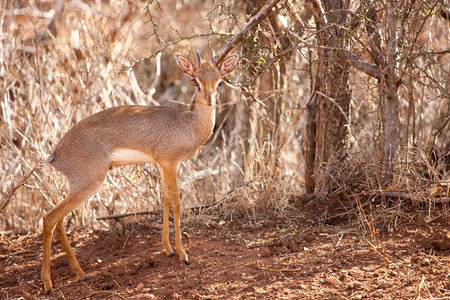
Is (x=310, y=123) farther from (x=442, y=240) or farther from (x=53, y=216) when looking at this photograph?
(x=53, y=216)

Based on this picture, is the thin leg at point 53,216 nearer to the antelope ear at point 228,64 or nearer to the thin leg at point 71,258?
the thin leg at point 71,258

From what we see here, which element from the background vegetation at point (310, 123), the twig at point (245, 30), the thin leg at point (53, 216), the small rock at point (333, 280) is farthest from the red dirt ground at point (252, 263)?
the twig at point (245, 30)

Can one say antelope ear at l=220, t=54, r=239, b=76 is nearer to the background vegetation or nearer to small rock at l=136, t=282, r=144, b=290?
the background vegetation

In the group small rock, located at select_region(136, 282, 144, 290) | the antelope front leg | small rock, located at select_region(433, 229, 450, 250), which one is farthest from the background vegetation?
small rock, located at select_region(136, 282, 144, 290)

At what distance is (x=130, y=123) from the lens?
541 cm

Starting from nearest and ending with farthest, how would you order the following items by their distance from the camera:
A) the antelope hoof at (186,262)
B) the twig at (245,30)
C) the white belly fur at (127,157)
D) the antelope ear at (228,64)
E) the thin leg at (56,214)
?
the thin leg at (56,214) < the antelope hoof at (186,262) < the white belly fur at (127,157) < the antelope ear at (228,64) < the twig at (245,30)

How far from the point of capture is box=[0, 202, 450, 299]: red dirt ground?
14.3 ft

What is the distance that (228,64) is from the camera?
17.9 feet

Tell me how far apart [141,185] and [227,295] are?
2.96 meters

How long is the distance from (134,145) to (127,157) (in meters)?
0.13

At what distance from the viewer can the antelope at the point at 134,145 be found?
16.7 feet

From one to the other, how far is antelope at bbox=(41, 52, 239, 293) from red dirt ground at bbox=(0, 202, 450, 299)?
10.6 inches

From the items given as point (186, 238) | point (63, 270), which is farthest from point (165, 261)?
point (63, 270)

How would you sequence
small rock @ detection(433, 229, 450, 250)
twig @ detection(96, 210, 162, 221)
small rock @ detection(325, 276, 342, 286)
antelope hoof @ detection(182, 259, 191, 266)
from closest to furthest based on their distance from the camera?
1. small rock @ detection(325, 276, 342, 286)
2. small rock @ detection(433, 229, 450, 250)
3. antelope hoof @ detection(182, 259, 191, 266)
4. twig @ detection(96, 210, 162, 221)
